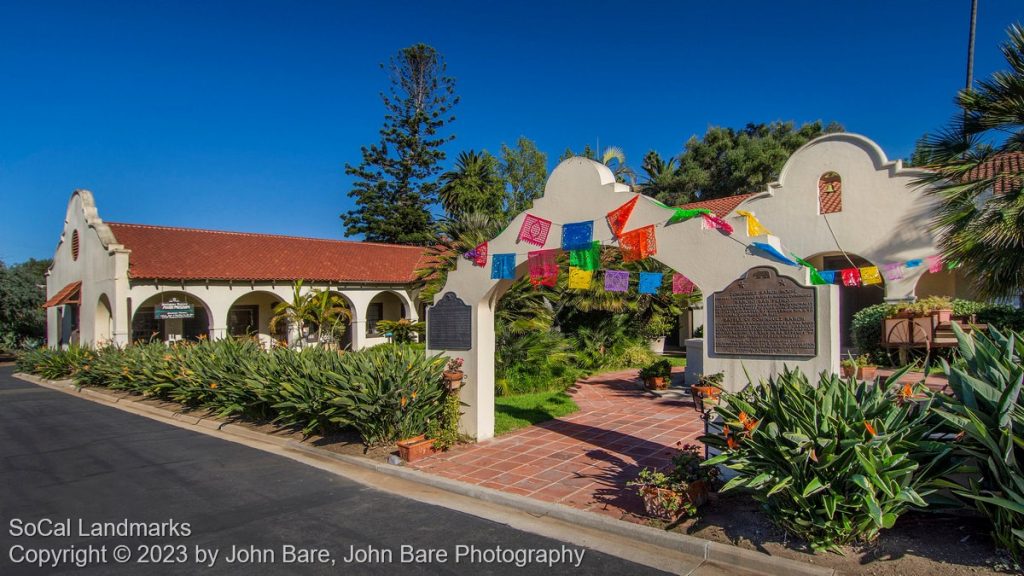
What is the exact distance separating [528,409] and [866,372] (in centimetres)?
703

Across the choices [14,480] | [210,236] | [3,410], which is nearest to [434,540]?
[14,480]

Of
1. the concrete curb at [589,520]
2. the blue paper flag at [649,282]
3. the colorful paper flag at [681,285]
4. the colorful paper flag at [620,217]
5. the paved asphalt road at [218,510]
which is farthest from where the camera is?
the blue paper flag at [649,282]

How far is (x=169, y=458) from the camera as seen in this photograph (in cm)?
876

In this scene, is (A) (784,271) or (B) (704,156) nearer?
(A) (784,271)

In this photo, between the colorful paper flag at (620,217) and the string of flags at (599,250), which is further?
the colorful paper flag at (620,217)

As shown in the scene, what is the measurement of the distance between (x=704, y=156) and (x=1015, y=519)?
105ft

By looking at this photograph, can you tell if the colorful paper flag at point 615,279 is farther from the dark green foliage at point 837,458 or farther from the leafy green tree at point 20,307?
the leafy green tree at point 20,307

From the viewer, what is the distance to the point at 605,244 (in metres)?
7.54

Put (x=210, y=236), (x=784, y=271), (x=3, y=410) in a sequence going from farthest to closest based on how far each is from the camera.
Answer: (x=210, y=236)
(x=3, y=410)
(x=784, y=271)

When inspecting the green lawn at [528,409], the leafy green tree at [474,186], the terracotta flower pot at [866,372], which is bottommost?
the green lawn at [528,409]

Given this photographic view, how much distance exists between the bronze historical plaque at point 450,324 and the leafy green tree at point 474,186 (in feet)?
88.6

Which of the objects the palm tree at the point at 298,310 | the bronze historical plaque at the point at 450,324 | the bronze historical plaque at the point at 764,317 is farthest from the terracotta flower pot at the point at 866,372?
the palm tree at the point at 298,310

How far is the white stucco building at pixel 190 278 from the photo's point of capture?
21.7 meters

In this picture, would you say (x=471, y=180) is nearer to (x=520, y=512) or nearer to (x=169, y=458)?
(x=169, y=458)
